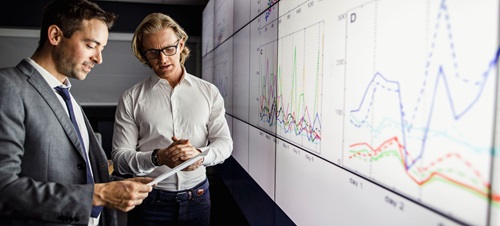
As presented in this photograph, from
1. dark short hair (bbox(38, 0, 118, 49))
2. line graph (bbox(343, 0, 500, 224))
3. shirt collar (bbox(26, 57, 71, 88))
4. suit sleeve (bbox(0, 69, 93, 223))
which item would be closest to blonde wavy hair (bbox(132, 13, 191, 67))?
dark short hair (bbox(38, 0, 118, 49))

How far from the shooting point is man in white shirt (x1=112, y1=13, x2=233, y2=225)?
158cm

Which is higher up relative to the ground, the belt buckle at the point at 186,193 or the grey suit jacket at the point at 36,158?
the grey suit jacket at the point at 36,158

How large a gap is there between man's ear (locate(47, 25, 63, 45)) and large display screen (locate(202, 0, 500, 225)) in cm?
88

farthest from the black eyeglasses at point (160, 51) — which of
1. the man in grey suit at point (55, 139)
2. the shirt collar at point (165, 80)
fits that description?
the man in grey suit at point (55, 139)

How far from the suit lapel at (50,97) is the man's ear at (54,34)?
0.33 ft

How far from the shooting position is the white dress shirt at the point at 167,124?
1596mm

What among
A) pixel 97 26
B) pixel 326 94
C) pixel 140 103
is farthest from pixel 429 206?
pixel 140 103

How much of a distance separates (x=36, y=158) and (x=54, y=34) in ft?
1.29

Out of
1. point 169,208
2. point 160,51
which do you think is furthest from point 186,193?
point 160,51

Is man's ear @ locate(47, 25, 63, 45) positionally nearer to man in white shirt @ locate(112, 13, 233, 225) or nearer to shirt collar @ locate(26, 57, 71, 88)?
shirt collar @ locate(26, 57, 71, 88)

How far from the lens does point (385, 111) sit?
94cm

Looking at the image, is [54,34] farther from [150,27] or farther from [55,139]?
[150,27]

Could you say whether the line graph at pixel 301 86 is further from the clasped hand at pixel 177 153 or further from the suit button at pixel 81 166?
the suit button at pixel 81 166

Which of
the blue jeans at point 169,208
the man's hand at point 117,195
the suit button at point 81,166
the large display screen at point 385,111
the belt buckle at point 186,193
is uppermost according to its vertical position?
the large display screen at point 385,111
